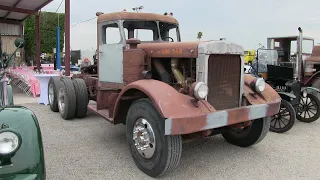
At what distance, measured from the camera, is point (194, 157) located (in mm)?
4176

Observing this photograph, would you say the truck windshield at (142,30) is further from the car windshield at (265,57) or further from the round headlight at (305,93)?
the car windshield at (265,57)

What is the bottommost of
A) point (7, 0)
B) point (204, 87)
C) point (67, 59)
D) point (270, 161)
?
point (270, 161)

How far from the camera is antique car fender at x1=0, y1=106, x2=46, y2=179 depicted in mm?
2094

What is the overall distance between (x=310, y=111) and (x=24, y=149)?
636 centimetres

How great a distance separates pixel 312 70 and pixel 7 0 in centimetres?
1189

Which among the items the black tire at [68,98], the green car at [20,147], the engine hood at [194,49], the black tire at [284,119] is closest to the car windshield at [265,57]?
the black tire at [284,119]

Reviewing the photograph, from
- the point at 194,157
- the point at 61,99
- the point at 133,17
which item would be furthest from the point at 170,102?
the point at 61,99

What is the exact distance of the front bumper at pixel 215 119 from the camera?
3.02m

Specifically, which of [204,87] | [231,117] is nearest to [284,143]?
[231,117]

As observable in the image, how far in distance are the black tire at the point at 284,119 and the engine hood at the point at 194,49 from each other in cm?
227

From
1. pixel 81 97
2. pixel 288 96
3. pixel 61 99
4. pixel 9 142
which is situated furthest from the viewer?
pixel 61 99

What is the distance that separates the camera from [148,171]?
3484mm

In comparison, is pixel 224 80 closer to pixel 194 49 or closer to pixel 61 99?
pixel 194 49

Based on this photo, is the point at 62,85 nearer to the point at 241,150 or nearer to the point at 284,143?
the point at 241,150
